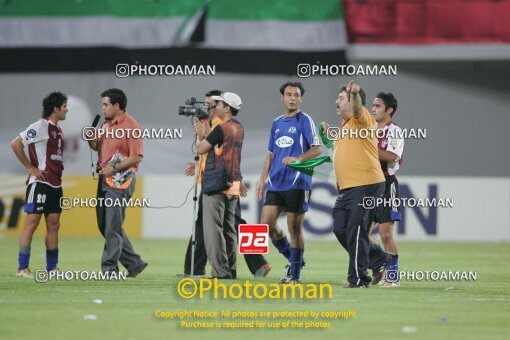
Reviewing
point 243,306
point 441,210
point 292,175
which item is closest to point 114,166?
point 292,175

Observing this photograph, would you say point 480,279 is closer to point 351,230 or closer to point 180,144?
point 351,230

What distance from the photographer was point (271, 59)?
3022 centimetres

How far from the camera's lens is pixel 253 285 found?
1405 centimetres

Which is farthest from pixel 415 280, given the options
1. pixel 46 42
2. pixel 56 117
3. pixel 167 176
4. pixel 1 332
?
pixel 46 42

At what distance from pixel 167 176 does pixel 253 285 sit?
11286 millimetres

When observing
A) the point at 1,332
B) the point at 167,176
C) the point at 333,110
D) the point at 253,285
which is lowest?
the point at 1,332

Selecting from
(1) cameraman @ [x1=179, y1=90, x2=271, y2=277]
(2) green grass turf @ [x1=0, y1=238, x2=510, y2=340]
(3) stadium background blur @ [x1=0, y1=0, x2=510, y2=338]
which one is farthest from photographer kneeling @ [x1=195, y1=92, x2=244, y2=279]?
(3) stadium background blur @ [x1=0, y1=0, x2=510, y2=338]

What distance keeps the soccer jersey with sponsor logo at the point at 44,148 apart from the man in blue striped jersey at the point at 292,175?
264 centimetres

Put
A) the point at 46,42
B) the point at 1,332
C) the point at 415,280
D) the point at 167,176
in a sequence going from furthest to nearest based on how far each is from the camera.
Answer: the point at 46,42
the point at 167,176
the point at 415,280
the point at 1,332

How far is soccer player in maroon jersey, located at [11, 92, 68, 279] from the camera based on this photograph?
15023 millimetres

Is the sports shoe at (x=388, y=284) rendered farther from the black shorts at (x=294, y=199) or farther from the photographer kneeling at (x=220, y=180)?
the photographer kneeling at (x=220, y=180)

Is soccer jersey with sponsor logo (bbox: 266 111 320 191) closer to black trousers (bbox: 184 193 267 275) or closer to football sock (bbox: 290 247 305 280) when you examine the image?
football sock (bbox: 290 247 305 280)

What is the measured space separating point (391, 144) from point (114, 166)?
341cm

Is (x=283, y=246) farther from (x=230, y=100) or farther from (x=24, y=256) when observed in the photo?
(x=24, y=256)
